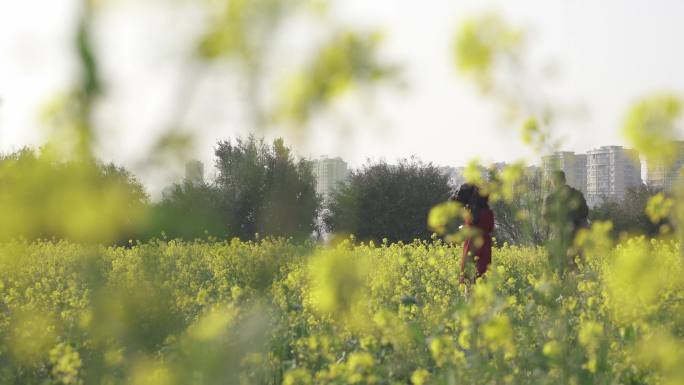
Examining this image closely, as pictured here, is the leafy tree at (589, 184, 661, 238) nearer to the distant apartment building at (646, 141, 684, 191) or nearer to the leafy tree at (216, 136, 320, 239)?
the distant apartment building at (646, 141, 684, 191)

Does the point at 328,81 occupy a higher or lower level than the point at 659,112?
lower

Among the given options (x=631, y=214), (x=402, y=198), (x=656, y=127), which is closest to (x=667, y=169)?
(x=656, y=127)

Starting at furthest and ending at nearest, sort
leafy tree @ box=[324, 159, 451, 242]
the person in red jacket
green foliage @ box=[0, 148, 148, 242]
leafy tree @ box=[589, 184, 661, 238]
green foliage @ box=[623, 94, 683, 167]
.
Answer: leafy tree @ box=[589, 184, 661, 238] < leafy tree @ box=[324, 159, 451, 242] < the person in red jacket < green foliage @ box=[623, 94, 683, 167] < green foliage @ box=[0, 148, 148, 242]

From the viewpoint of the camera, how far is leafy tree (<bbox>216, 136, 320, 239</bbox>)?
0.77 metres

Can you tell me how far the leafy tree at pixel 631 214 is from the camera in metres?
31.1

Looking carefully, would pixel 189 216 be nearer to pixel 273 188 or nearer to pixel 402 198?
pixel 273 188

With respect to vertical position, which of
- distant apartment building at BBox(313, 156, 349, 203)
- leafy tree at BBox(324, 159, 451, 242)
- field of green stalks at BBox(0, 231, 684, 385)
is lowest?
field of green stalks at BBox(0, 231, 684, 385)

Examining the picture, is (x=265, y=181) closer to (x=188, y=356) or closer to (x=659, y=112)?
(x=188, y=356)

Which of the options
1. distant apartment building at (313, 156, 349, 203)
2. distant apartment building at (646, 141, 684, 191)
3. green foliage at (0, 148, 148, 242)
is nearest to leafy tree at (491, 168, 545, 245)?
distant apartment building at (646, 141, 684, 191)

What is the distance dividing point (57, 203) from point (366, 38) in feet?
1.17

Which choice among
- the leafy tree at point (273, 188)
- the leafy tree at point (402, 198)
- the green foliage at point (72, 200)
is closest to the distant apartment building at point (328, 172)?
the leafy tree at point (273, 188)

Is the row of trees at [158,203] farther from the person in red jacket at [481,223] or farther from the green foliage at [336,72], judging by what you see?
the person in red jacket at [481,223]

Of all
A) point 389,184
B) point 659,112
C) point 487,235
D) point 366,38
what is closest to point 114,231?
point 366,38

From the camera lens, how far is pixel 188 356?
932 mm
